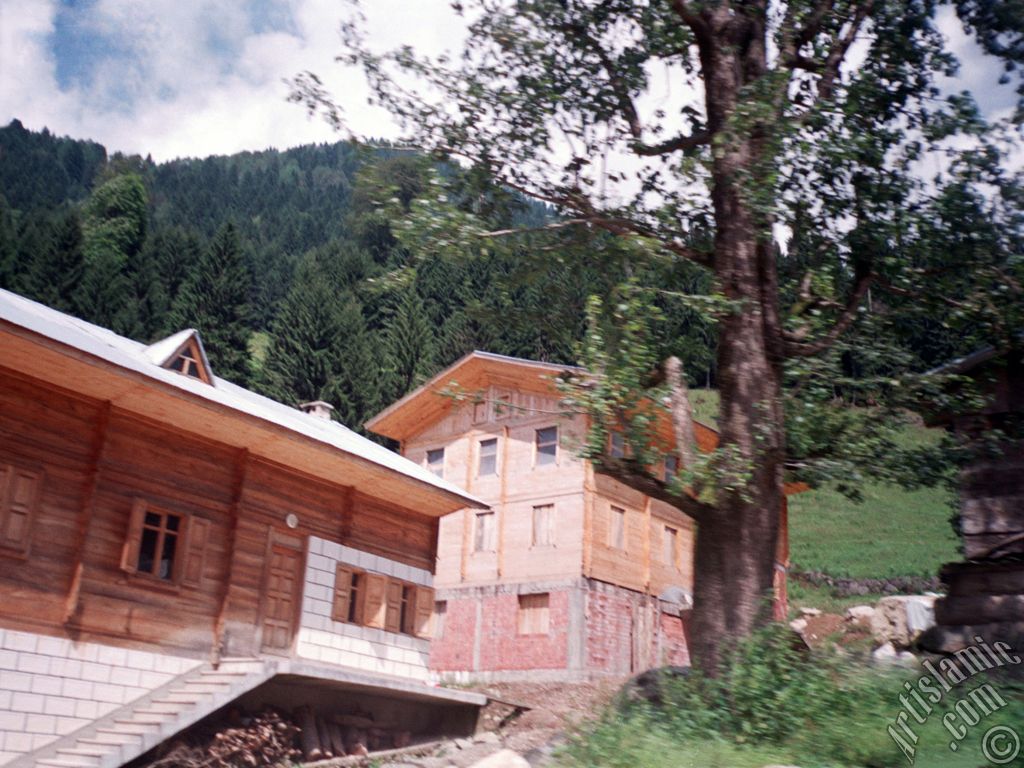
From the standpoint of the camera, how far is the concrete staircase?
14.1m

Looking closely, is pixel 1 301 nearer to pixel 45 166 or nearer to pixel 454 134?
pixel 454 134

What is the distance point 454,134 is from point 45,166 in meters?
121

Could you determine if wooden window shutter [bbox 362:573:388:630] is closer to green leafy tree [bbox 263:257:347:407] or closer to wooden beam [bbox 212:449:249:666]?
wooden beam [bbox 212:449:249:666]

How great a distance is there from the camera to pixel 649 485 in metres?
12.0

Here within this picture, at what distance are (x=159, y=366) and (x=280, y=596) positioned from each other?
4.95 meters

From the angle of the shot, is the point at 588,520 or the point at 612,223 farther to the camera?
the point at 588,520

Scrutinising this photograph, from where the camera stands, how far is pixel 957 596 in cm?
1281

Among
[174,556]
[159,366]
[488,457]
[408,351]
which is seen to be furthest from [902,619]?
[408,351]

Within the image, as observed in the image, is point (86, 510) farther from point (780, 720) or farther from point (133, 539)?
point (780, 720)

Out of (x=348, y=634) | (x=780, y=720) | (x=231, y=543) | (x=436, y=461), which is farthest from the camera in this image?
(x=436, y=461)

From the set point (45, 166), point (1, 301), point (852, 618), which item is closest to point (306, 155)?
point (45, 166)

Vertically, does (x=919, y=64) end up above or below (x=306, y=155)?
below

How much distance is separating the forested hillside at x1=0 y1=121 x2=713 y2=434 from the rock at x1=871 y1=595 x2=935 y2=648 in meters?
8.38

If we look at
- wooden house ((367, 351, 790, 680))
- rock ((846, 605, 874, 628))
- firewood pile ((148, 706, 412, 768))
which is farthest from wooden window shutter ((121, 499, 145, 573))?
rock ((846, 605, 874, 628))
